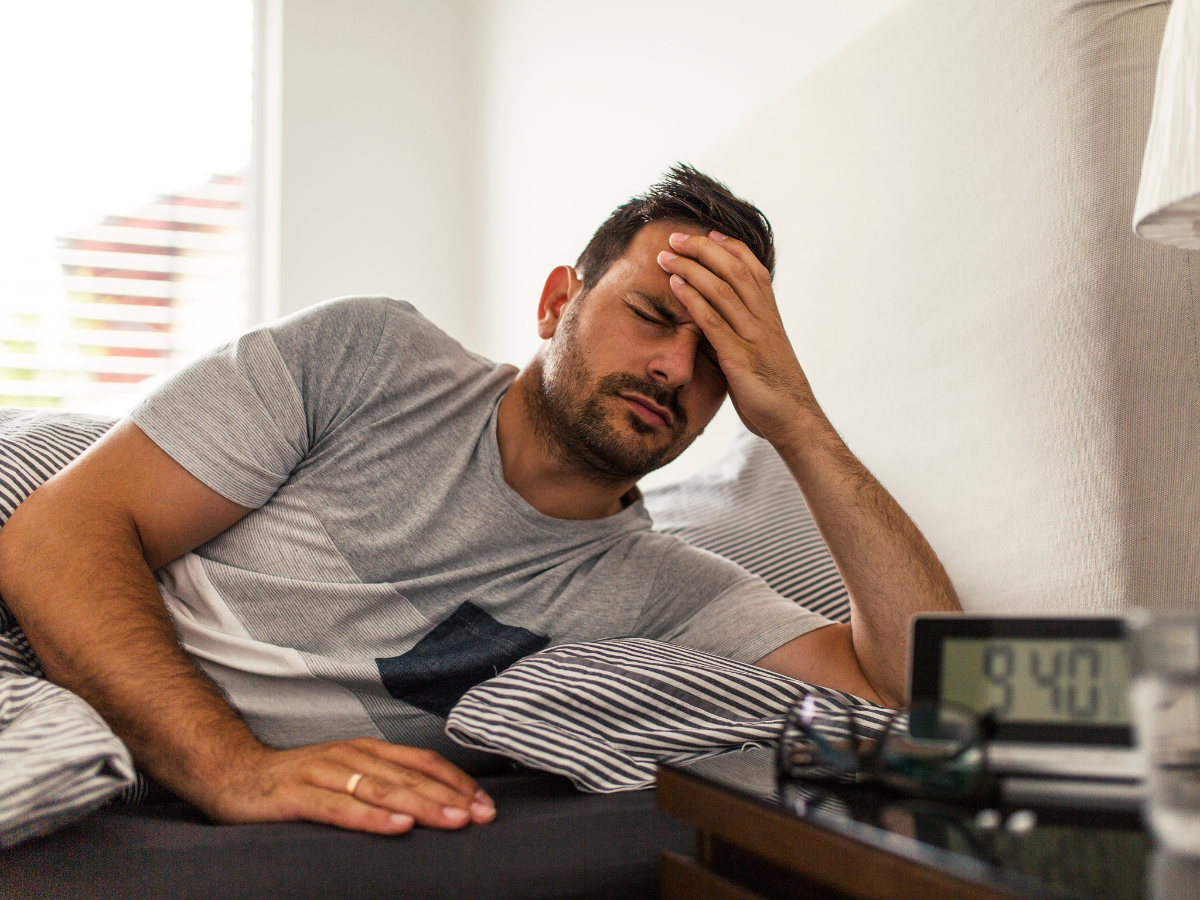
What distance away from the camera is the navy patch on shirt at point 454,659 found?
993 mm

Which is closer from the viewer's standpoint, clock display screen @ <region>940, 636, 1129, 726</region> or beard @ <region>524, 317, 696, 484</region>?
clock display screen @ <region>940, 636, 1129, 726</region>

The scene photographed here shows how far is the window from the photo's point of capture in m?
Result: 2.72

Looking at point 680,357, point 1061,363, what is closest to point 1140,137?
point 1061,363

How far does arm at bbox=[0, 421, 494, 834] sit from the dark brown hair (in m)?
0.58

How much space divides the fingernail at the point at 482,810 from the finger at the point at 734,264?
0.65 metres

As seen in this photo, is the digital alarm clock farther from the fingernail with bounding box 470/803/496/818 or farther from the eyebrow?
the eyebrow

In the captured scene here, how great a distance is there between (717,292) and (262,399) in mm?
527

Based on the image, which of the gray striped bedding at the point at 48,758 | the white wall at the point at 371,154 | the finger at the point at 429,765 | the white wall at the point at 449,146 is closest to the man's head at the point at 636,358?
the finger at the point at 429,765

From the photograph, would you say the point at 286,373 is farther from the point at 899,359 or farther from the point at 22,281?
the point at 22,281

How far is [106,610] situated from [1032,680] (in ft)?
2.62

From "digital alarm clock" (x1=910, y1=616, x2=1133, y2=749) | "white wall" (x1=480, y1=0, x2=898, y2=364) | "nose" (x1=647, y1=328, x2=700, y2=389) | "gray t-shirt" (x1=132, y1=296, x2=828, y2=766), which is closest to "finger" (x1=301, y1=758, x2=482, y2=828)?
"gray t-shirt" (x1=132, y1=296, x2=828, y2=766)

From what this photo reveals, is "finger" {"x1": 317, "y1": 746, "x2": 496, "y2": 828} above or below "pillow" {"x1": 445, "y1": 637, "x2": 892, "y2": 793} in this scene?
below

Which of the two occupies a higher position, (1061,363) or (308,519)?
(1061,363)

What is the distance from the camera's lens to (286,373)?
1058mm
